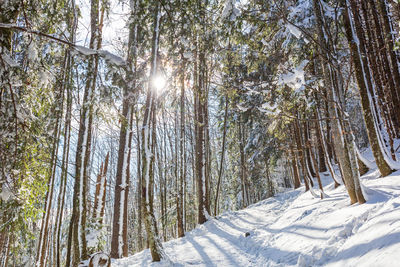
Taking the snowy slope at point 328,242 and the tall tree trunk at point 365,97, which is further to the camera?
the tall tree trunk at point 365,97

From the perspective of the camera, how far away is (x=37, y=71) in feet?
13.5

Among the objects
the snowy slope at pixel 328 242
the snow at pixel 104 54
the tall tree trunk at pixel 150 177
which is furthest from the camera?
the tall tree trunk at pixel 150 177

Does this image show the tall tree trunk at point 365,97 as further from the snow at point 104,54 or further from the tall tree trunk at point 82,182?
the tall tree trunk at point 82,182

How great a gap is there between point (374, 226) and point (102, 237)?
18.3ft

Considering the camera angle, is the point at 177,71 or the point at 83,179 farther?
the point at 177,71

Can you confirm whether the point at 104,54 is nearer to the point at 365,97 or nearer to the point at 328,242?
the point at 328,242

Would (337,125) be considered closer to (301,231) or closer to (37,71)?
(301,231)

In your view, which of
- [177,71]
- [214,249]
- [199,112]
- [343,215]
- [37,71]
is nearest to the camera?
[37,71]

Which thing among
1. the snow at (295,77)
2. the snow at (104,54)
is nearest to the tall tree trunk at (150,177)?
the snow at (104,54)

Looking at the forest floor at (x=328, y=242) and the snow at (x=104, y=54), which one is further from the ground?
the snow at (x=104, y=54)

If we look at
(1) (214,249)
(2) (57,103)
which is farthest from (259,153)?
(2) (57,103)

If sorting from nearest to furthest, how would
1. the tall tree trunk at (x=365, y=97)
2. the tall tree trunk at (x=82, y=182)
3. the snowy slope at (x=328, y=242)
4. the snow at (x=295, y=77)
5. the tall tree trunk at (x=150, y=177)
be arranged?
the snowy slope at (x=328, y=242), the snow at (x=295, y=77), the tall tree trunk at (x=82, y=182), the tall tree trunk at (x=365, y=97), the tall tree trunk at (x=150, y=177)

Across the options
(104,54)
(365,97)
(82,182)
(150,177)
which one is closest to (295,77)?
(365,97)

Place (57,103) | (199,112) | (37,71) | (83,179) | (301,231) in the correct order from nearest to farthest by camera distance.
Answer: (37,71)
(301,231)
(83,179)
(57,103)
(199,112)
